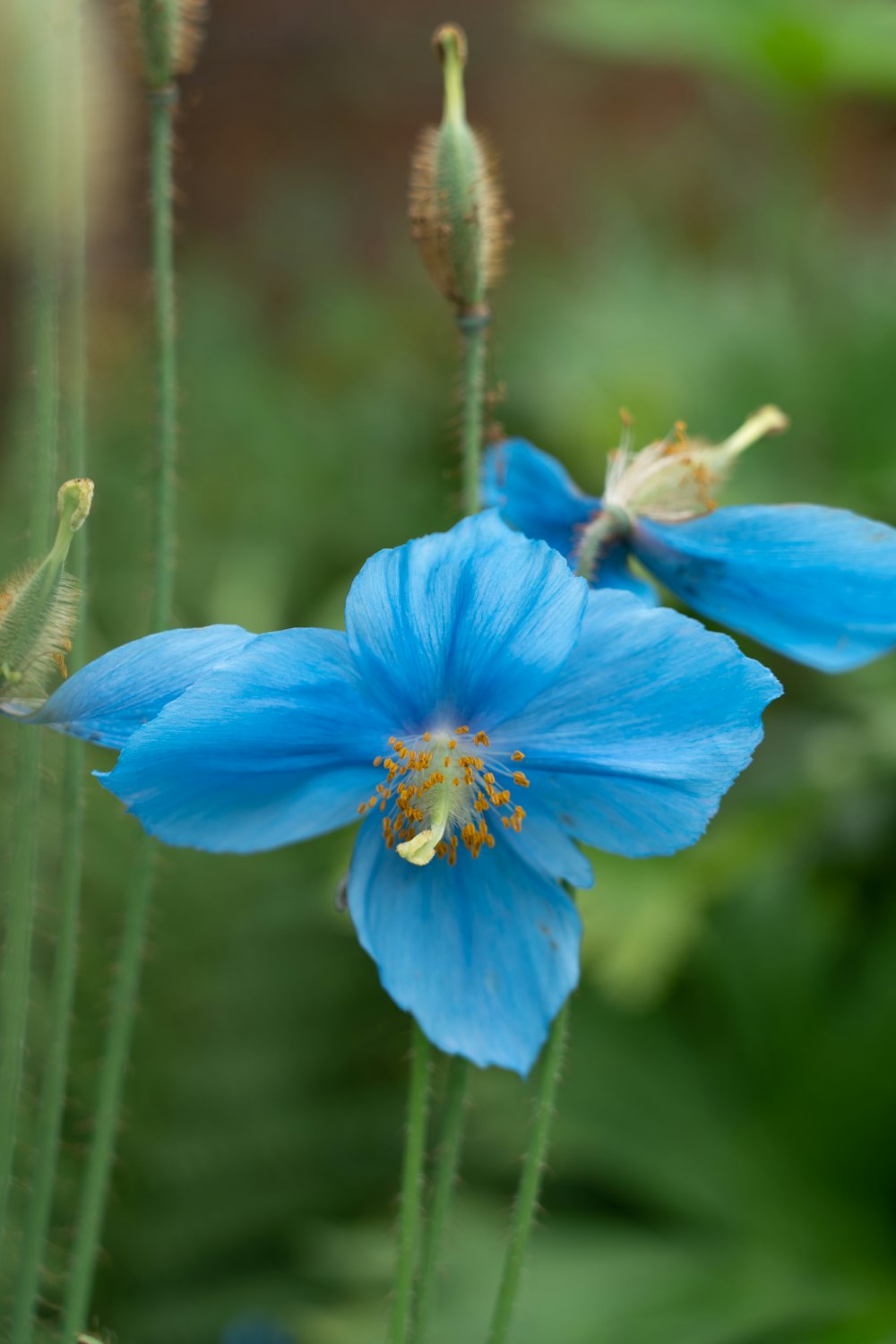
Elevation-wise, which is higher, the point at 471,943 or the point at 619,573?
the point at 619,573

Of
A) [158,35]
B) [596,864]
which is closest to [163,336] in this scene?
[158,35]

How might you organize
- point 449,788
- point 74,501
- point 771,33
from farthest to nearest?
1. point 771,33
2. point 449,788
3. point 74,501

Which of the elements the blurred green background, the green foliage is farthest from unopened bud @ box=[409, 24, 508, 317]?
the green foliage

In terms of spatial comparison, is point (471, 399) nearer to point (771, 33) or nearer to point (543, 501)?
point (543, 501)

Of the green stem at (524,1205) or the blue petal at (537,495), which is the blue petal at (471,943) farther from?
the blue petal at (537,495)

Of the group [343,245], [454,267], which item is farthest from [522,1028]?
[343,245]

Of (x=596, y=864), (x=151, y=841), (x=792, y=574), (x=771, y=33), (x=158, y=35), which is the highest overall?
(x=771, y=33)

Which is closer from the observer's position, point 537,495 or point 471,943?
point 471,943
